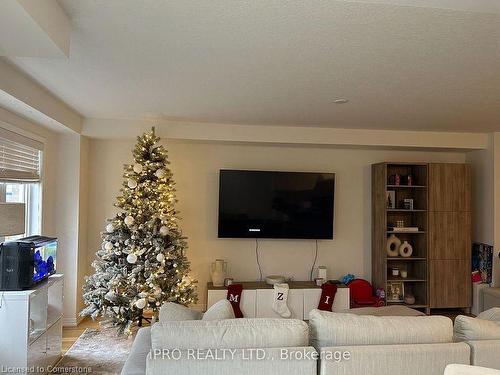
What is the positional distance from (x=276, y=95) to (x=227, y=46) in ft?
3.75

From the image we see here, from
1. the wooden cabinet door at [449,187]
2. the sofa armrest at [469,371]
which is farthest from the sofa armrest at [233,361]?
the wooden cabinet door at [449,187]

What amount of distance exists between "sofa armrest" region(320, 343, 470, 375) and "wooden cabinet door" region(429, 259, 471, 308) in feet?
10.4

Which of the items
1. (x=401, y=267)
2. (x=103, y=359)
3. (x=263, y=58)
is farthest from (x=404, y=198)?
(x=103, y=359)

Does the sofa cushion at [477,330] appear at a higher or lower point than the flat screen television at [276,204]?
lower

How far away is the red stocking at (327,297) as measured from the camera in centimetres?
468

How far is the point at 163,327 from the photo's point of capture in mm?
1990

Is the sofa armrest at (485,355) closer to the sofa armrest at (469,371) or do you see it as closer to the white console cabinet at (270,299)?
Result: the sofa armrest at (469,371)

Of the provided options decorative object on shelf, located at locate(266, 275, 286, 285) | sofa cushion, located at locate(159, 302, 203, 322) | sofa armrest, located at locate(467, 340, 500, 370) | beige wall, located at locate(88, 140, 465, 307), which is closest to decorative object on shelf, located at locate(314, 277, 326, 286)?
beige wall, located at locate(88, 140, 465, 307)

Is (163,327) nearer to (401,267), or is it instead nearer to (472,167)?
(401,267)

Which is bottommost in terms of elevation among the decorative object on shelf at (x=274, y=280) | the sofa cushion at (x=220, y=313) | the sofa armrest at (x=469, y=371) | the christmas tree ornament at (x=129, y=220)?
the decorative object on shelf at (x=274, y=280)

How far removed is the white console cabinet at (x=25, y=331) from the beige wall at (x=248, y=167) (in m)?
1.75

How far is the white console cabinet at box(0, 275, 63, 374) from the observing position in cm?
273

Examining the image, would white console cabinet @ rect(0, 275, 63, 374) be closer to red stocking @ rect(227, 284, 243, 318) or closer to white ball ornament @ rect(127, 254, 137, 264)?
white ball ornament @ rect(127, 254, 137, 264)

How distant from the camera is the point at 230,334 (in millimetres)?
1989
